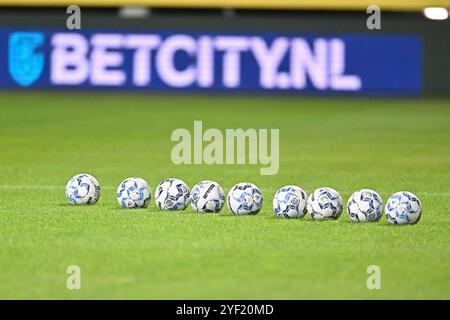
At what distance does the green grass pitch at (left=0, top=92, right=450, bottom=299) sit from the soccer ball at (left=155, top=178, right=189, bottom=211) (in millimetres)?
Result: 168

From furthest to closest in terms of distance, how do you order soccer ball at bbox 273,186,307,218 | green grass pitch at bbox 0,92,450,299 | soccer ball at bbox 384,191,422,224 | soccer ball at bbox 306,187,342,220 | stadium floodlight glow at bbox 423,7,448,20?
stadium floodlight glow at bbox 423,7,448,20, soccer ball at bbox 273,186,307,218, soccer ball at bbox 306,187,342,220, soccer ball at bbox 384,191,422,224, green grass pitch at bbox 0,92,450,299

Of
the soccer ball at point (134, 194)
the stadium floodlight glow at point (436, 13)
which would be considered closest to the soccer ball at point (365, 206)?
the soccer ball at point (134, 194)

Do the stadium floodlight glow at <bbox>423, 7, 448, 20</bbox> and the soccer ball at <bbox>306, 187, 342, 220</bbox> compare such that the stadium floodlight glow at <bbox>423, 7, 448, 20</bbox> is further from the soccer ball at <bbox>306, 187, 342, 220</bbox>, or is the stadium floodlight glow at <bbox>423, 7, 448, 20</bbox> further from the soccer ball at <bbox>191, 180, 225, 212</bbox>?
the soccer ball at <bbox>306, 187, 342, 220</bbox>

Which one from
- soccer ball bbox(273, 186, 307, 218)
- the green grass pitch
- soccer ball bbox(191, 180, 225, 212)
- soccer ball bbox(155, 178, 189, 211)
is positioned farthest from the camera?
soccer ball bbox(155, 178, 189, 211)

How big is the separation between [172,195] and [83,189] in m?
1.02

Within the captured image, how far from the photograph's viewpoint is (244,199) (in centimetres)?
1230

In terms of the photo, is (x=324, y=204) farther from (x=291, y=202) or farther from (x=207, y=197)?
(x=207, y=197)

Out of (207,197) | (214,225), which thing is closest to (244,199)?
(207,197)

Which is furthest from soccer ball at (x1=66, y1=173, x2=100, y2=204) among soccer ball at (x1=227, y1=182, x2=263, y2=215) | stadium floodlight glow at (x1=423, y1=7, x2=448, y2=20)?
stadium floodlight glow at (x1=423, y1=7, x2=448, y2=20)

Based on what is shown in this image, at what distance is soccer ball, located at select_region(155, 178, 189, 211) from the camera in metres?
12.5

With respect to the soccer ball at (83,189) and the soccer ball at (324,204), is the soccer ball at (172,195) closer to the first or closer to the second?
the soccer ball at (83,189)

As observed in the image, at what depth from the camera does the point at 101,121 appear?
25.0m

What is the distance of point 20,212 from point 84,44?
56.9 feet
